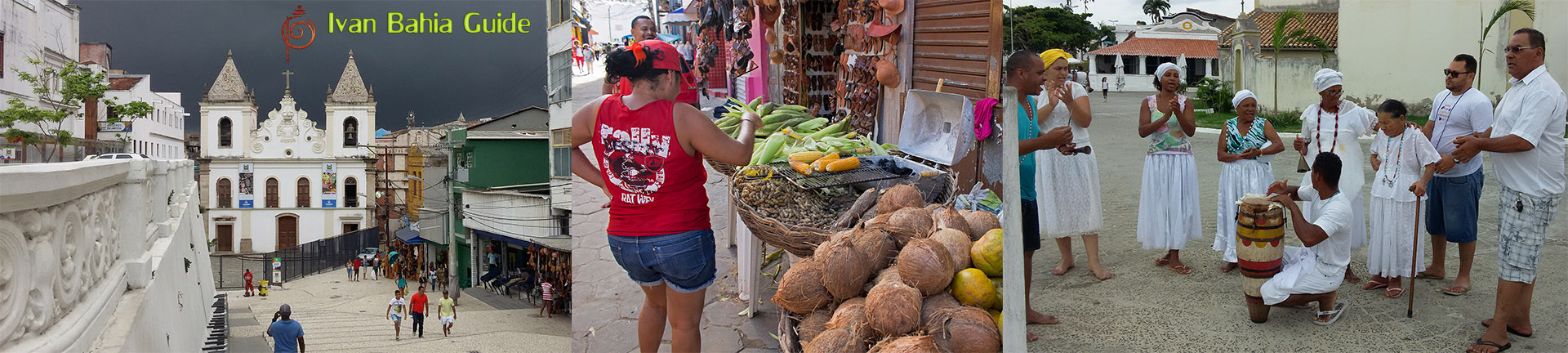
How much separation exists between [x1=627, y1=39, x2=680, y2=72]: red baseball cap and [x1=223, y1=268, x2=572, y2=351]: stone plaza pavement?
6.87ft

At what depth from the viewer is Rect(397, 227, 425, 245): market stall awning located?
4098mm

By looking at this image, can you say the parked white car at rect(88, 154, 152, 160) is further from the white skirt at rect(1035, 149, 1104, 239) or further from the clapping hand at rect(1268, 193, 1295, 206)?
the clapping hand at rect(1268, 193, 1295, 206)

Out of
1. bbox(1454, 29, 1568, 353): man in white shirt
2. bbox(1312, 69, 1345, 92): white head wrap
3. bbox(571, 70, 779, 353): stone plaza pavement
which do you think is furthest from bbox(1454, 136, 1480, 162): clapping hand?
bbox(571, 70, 779, 353): stone plaza pavement

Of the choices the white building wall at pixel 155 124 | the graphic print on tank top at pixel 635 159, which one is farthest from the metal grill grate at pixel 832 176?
the white building wall at pixel 155 124

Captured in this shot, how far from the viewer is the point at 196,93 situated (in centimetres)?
454

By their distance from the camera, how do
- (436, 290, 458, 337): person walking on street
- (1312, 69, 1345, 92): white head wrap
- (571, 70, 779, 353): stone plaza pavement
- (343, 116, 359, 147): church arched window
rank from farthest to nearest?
1. (343, 116, 359, 147): church arched window
2. (436, 290, 458, 337): person walking on street
3. (571, 70, 779, 353): stone plaza pavement
4. (1312, 69, 1345, 92): white head wrap

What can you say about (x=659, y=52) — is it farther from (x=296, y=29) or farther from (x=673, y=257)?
(x=296, y=29)

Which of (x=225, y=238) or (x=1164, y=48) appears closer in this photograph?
(x=1164, y=48)

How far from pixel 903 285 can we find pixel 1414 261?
1218 mm

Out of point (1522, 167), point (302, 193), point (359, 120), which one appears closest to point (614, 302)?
point (359, 120)

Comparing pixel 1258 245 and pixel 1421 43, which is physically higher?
pixel 1421 43

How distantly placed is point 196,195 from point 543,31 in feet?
10.4

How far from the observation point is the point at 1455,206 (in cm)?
194

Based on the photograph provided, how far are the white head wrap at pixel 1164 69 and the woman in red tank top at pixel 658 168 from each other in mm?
955
